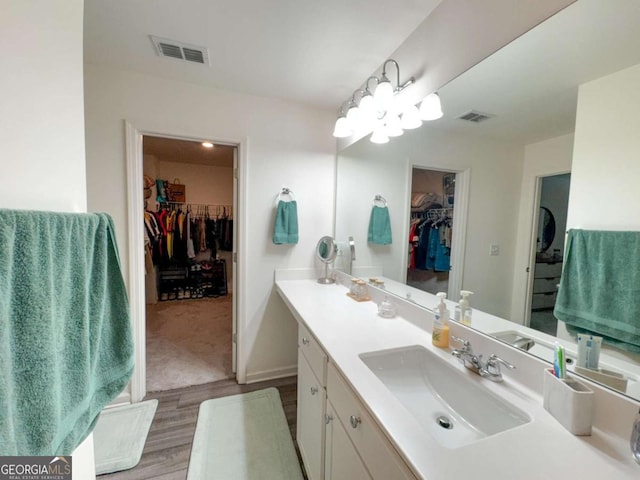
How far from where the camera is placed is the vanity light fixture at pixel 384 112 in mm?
1364

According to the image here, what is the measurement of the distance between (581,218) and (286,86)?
1.95 m

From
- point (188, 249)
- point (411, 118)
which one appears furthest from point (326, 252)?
point (188, 249)

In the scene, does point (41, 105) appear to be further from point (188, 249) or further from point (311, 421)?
point (188, 249)

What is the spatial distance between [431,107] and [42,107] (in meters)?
1.47

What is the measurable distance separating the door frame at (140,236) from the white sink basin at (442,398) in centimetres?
150

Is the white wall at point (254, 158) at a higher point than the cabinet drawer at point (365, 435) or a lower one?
higher

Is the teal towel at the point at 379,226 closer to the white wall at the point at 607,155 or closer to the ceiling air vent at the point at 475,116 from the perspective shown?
the ceiling air vent at the point at 475,116

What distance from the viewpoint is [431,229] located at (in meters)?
1.50

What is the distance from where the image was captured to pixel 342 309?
1.61 meters

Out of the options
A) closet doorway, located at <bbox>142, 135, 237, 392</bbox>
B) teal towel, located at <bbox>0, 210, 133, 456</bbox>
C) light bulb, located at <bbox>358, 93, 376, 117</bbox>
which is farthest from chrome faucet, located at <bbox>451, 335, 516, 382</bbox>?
closet doorway, located at <bbox>142, 135, 237, 392</bbox>

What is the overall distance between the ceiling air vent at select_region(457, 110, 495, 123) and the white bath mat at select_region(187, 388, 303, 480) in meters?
2.05

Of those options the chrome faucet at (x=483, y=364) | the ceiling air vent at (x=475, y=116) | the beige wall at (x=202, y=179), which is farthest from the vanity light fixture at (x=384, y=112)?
the beige wall at (x=202, y=179)

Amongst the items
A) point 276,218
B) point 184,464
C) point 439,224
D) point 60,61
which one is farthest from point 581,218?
point 184,464

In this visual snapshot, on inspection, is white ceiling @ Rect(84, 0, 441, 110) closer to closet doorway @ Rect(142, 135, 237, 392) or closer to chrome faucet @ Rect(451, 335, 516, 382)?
closet doorway @ Rect(142, 135, 237, 392)
